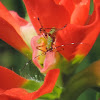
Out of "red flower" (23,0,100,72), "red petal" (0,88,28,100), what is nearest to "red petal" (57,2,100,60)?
"red flower" (23,0,100,72)

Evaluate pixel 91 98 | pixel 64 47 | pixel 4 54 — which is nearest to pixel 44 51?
pixel 64 47

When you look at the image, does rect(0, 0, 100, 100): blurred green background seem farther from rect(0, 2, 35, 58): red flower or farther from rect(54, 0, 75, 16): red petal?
rect(54, 0, 75, 16): red petal

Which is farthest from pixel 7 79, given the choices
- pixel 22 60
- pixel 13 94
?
pixel 22 60

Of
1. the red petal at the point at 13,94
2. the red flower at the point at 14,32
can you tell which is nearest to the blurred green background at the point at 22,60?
the red flower at the point at 14,32

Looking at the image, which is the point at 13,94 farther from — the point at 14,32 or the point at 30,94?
the point at 14,32

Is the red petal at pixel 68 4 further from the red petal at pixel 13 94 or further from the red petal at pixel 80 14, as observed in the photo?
the red petal at pixel 13 94

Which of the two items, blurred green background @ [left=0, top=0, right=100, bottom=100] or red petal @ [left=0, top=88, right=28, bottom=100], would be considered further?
blurred green background @ [left=0, top=0, right=100, bottom=100]
